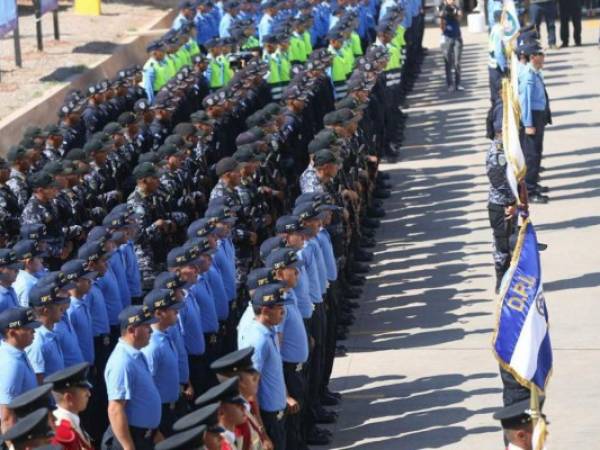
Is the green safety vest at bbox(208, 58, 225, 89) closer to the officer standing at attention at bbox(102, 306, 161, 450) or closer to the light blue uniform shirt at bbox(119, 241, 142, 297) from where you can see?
the light blue uniform shirt at bbox(119, 241, 142, 297)

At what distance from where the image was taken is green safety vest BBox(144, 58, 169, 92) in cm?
2320

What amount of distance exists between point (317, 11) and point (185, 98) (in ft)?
24.2

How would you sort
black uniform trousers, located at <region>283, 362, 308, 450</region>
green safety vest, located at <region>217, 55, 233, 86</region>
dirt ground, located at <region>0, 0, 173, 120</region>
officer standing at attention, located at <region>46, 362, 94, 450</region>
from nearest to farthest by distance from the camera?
1. officer standing at attention, located at <region>46, 362, 94, 450</region>
2. black uniform trousers, located at <region>283, 362, 308, 450</region>
3. green safety vest, located at <region>217, 55, 233, 86</region>
4. dirt ground, located at <region>0, 0, 173, 120</region>

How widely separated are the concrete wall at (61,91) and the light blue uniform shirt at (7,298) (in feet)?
30.4

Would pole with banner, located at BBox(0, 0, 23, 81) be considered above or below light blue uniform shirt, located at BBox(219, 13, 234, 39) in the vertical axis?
above

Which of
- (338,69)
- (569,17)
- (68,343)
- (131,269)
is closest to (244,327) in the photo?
(68,343)

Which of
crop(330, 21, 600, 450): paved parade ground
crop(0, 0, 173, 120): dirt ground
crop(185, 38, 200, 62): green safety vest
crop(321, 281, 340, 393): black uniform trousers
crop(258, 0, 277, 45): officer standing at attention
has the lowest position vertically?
crop(330, 21, 600, 450): paved parade ground

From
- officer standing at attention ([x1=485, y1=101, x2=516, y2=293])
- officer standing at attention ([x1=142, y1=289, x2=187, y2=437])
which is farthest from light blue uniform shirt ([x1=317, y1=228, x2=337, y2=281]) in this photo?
officer standing at attention ([x1=142, y1=289, x2=187, y2=437])

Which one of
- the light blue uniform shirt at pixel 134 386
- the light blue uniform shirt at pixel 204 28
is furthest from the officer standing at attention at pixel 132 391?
the light blue uniform shirt at pixel 204 28

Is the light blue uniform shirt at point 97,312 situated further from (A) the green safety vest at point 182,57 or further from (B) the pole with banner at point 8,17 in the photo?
(B) the pole with banner at point 8,17

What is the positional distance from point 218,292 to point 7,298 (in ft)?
5.58

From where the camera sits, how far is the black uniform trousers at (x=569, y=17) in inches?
1233

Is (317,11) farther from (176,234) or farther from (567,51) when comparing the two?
(176,234)

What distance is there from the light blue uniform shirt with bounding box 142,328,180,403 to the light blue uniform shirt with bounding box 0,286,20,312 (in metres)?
1.61
